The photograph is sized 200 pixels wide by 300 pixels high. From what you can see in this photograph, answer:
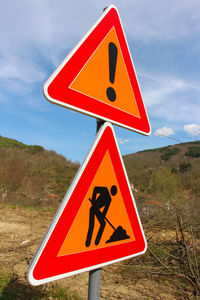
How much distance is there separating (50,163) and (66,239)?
19.7 m

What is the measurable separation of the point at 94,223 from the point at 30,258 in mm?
3275

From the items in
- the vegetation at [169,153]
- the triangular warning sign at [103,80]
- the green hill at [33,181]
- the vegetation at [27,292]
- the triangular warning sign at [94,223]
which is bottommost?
the vegetation at [169,153]

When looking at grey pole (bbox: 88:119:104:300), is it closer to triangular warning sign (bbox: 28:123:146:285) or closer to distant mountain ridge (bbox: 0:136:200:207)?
triangular warning sign (bbox: 28:123:146:285)

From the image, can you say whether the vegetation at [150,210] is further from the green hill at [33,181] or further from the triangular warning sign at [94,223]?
the triangular warning sign at [94,223]

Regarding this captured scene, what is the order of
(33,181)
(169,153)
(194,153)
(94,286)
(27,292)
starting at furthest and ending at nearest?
(169,153)
(194,153)
(33,181)
(27,292)
(94,286)

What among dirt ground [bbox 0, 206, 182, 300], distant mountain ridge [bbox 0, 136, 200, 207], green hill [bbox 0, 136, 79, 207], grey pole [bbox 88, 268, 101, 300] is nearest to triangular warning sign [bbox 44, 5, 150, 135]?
grey pole [bbox 88, 268, 101, 300]

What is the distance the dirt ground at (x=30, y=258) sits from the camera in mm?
2764

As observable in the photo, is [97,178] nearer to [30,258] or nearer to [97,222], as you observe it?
[97,222]

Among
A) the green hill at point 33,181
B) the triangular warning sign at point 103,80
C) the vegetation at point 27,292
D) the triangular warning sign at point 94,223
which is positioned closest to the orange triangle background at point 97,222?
the triangular warning sign at point 94,223

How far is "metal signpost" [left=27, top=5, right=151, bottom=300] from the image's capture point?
0.94 meters

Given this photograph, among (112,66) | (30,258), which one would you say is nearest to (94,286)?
(112,66)

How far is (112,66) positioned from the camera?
1333 millimetres

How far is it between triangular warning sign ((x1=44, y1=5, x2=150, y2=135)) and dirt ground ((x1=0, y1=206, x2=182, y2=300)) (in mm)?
1538

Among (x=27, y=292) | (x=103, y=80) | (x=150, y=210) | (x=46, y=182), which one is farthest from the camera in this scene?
(x=46, y=182)
